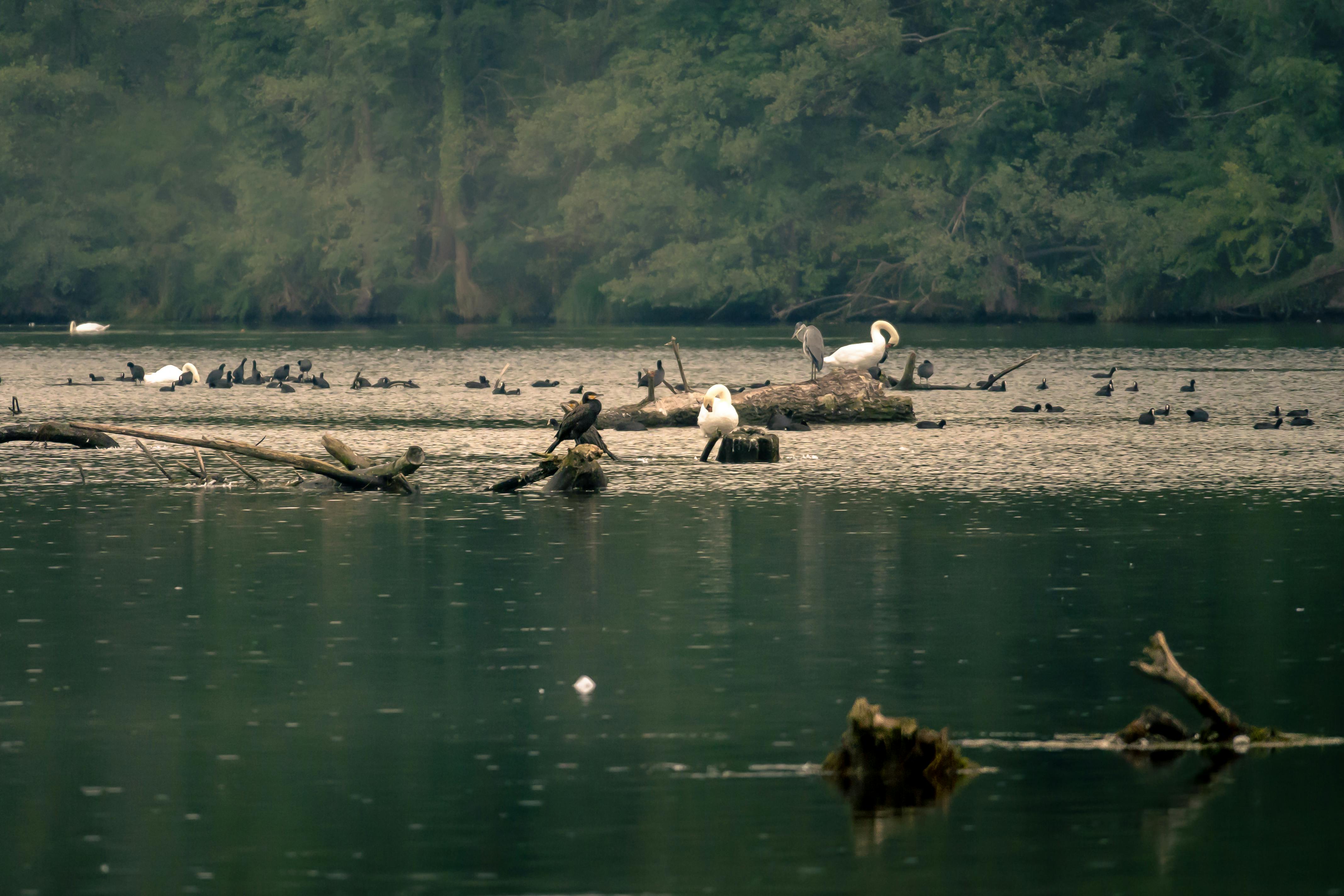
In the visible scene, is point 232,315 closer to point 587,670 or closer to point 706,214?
point 706,214

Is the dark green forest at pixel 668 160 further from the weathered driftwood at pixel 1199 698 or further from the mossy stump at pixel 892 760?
the mossy stump at pixel 892 760

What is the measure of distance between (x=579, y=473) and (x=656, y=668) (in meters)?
8.63

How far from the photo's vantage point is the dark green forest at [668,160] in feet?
199

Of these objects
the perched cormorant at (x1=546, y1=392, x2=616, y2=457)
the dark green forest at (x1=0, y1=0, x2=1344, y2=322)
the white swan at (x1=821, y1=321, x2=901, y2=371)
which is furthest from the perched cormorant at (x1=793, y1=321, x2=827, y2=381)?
the dark green forest at (x1=0, y1=0, x2=1344, y2=322)

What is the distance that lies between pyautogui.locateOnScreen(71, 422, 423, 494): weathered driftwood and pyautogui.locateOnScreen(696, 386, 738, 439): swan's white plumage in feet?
12.6

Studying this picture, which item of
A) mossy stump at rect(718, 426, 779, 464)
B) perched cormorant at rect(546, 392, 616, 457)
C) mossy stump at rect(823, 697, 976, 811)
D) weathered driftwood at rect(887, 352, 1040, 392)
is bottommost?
mossy stump at rect(823, 697, 976, 811)

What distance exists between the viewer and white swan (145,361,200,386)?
3669cm

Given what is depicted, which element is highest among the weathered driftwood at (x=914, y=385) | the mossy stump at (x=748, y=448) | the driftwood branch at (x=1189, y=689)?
the weathered driftwood at (x=914, y=385)

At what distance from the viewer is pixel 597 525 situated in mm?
16422

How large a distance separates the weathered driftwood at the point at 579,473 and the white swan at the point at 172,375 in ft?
61.2

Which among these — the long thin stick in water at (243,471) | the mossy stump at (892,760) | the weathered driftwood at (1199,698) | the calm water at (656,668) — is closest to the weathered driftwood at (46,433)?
the calm water at (656,668)

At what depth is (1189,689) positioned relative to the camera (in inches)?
339

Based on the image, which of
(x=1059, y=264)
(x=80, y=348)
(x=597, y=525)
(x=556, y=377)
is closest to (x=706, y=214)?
(x=1059, y=264)

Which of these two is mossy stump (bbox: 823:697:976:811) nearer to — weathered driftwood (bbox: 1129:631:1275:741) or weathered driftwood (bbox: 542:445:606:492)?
weathered driftwood (bbox: 1129:631:1275:741)
